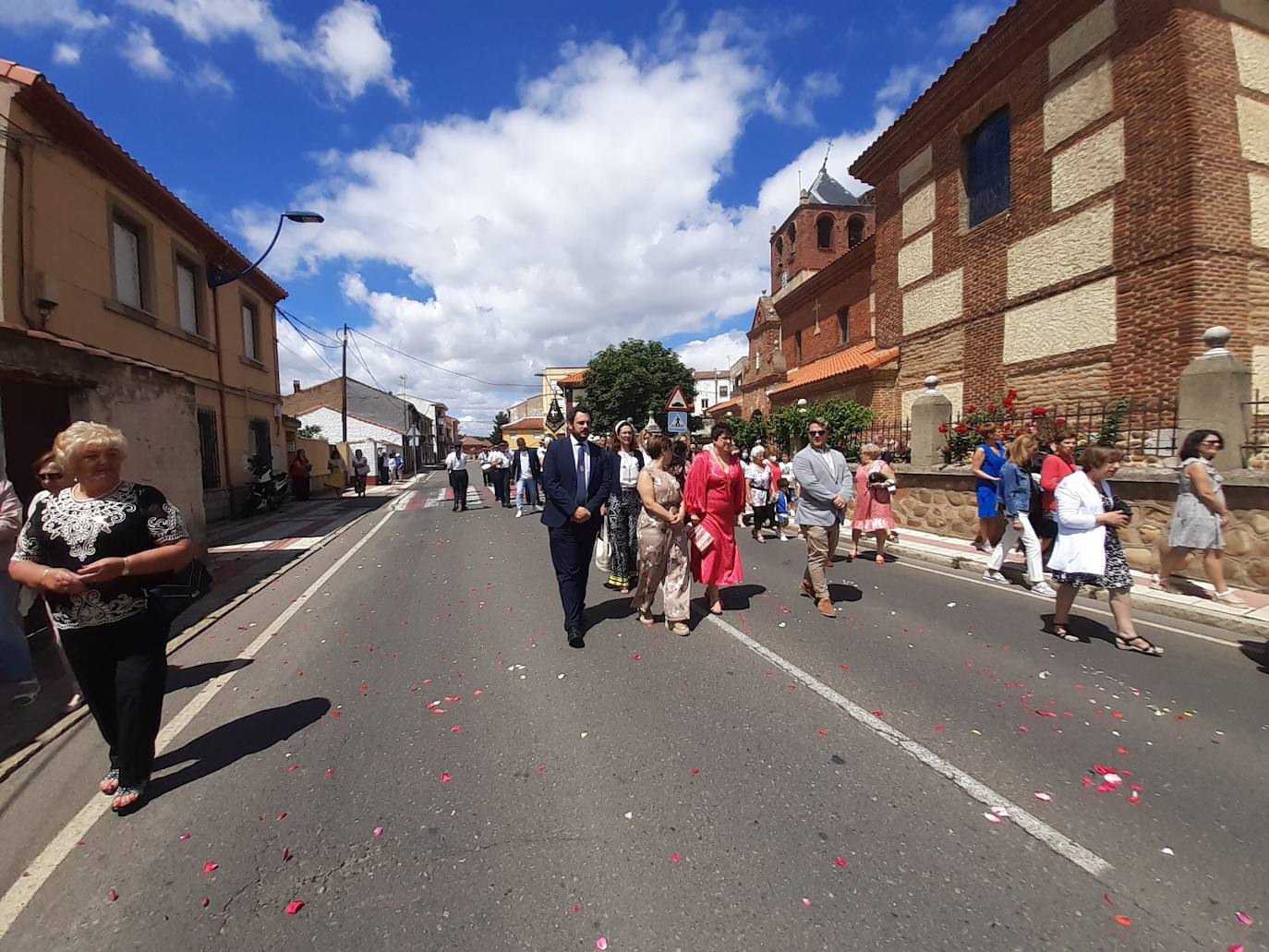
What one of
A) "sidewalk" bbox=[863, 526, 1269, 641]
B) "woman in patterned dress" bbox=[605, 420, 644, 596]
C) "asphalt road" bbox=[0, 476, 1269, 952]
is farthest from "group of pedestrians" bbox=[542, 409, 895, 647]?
"sidewalk" bbox=[863, 526, 1269, 641]

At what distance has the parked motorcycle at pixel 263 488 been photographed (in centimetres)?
1602

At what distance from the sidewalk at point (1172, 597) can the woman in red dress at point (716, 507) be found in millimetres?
4079

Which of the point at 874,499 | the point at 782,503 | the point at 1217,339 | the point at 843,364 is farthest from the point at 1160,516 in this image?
the point at 843,364

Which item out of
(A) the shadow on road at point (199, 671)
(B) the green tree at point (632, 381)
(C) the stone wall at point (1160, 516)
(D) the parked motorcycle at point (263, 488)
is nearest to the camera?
(A) the shadow on road at point (199, 671)

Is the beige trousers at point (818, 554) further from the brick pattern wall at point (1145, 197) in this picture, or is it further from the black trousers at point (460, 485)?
the black trousers at point (460, 485)

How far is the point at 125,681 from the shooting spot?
2.83 meters

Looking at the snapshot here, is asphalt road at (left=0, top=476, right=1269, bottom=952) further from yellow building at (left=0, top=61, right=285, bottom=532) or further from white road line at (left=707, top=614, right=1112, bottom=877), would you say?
yellow building at (left=0, top=61, right=285, bottom=532)

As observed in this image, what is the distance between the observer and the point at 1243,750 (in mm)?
3180

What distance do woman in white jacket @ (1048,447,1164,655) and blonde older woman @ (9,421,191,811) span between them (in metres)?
5.85

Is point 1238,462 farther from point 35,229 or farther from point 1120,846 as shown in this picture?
point 35,229

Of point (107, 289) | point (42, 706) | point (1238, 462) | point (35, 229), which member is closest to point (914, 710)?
point (42, 706)

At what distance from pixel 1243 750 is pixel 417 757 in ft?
14.5

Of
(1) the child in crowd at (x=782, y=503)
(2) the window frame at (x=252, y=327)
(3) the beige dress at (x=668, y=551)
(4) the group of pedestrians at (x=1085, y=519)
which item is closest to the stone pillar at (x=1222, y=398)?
(4) the group of pedestrians at (x=1085, y=519)

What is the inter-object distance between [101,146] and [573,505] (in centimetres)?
1256
